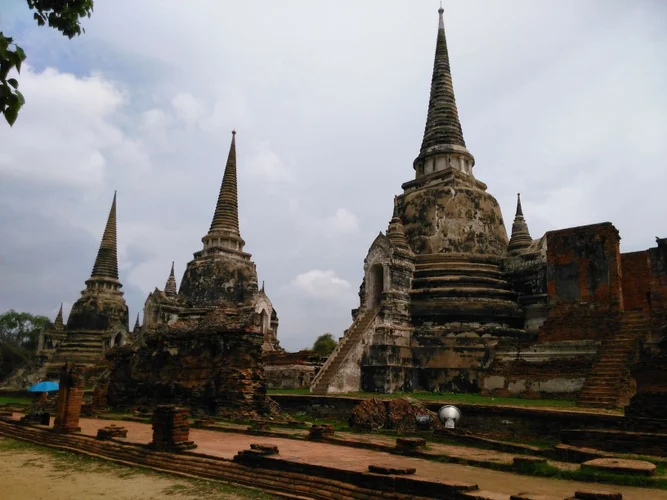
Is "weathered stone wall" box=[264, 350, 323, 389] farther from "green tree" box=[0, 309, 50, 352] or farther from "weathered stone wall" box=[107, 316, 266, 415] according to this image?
"green tree" box=[0, 309, 50, 352]

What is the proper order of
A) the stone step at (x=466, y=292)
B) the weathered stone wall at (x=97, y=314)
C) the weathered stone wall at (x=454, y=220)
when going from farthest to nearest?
the weathered stone wall at (x=97, y=314)
the weathered stone wall at (x=454, y=220)
the stone step at (x=466, y=292)

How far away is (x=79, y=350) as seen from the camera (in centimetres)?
3888

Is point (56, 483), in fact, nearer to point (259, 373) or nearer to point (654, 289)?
point (259, 373)

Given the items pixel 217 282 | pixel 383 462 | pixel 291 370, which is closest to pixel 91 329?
pixel 217 282

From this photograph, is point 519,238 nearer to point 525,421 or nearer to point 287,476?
point 525,421

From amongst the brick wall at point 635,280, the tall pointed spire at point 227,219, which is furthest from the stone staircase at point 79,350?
the brick wall at point 635,280

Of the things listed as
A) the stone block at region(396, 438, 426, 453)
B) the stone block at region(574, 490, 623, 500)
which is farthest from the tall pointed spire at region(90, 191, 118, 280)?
the stone block at region(574, 490, 623, 500)

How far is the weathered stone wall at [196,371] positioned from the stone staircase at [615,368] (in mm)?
8412

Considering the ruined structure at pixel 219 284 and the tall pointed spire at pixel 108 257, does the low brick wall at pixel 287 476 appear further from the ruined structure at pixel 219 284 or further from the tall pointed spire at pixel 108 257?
the tall pointed spire at pixel 108 257

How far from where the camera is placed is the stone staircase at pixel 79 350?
38.1m

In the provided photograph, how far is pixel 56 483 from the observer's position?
26.8 ft

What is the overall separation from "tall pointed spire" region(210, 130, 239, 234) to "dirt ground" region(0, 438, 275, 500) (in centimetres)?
2698

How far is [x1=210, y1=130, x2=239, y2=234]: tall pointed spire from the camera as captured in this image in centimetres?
3684

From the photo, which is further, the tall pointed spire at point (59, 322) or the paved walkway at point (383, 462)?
the tall pointed spire at point (59, 322)
